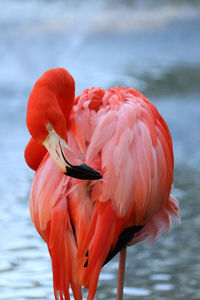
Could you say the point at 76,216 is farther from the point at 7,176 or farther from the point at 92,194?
the point at 7,176

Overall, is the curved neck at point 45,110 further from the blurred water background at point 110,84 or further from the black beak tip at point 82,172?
the blurred water background at point 110,84

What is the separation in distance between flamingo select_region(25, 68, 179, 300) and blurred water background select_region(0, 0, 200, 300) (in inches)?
32.3

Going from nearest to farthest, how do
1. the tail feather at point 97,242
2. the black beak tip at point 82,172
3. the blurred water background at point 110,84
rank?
the black beak tip at point 82,172, the tail feather at point 97,242, the blurred water background at point 110,84

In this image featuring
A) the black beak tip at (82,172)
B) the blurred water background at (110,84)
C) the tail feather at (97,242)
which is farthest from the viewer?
the blurred water background at (110,84)

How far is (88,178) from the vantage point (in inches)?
72.8

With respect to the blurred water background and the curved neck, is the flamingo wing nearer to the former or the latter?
the curved neck

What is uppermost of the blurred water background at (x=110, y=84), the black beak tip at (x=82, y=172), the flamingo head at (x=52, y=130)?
the flamingo head at (x=52, y=130)

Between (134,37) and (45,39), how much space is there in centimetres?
220

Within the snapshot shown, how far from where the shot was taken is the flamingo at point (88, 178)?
1928mm

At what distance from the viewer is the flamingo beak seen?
1.84 m

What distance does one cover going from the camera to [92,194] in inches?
79.0

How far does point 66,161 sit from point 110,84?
21.4 feet

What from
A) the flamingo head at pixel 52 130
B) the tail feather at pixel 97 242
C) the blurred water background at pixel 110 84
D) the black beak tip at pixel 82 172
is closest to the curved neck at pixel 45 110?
the flamingo head at pixel 52 130

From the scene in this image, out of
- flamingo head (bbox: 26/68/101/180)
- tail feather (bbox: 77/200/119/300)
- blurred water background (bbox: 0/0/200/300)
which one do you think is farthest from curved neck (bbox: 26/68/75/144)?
blurred water background (bbox: 0/0/200/300)
